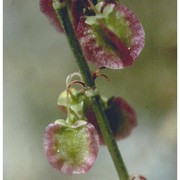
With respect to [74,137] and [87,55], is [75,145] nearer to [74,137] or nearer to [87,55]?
[74,137]

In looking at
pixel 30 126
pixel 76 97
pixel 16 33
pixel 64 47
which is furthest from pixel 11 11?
pixel 76 97

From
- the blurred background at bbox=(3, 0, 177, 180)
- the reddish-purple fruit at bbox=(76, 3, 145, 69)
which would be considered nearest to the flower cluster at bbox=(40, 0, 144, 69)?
the reddish-purple fruit at bbox=(76, 3, 145, 69)

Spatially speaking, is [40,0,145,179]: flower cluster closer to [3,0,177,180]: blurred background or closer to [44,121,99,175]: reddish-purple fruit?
[44,121,99,175]: reddish-purple fruit

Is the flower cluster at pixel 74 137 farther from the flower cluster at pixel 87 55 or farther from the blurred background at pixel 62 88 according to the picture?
the blurred background at pixel 62 88

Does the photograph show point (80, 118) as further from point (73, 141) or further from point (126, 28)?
point (126, 28)

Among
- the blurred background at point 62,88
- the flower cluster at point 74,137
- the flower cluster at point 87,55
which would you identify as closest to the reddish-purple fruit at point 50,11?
the flower cluster at point 87,55

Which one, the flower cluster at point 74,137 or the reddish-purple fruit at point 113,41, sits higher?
the reddish-purple fruit at point 113,41
